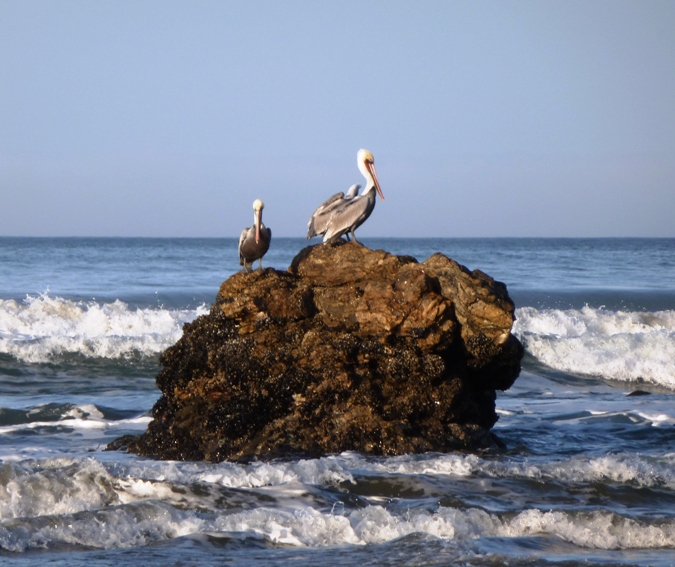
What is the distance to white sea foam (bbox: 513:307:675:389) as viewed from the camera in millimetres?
16266

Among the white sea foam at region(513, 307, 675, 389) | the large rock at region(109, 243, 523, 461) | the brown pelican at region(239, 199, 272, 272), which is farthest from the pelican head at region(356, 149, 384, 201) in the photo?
the white sea foam at region(513, 307, 675, 389)

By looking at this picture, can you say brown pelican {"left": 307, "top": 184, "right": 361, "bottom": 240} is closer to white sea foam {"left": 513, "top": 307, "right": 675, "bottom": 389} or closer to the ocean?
the ocean

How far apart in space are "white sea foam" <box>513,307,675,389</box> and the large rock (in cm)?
862

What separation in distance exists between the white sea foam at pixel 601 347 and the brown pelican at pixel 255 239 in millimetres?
8923

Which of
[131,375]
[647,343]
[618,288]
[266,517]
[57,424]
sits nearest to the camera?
[266,517]

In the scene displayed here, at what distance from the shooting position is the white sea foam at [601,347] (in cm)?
1627

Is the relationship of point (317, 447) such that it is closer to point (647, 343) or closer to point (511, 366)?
point (511, 366)

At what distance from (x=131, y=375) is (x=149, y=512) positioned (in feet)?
29.0

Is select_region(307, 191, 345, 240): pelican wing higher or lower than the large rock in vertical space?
higher

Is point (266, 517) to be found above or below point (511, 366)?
below

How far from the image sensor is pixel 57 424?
10281 millimetres

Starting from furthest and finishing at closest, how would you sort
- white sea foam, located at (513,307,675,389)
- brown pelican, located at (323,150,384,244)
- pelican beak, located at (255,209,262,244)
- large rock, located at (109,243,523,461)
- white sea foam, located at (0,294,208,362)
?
white sea foam, located at (0,294,208,362), white sea foam, located at (513,307,675,389), pelican beak, located at (255,209,262,244), brown pelican, located at (323,150,384,244), large rock, located at (109,243,523,461)

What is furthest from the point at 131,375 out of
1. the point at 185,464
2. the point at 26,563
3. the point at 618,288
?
the point at 618,288

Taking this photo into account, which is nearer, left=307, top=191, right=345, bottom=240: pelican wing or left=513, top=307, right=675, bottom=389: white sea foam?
left=307, top=191, right=345, bottom=240: pelican wing
